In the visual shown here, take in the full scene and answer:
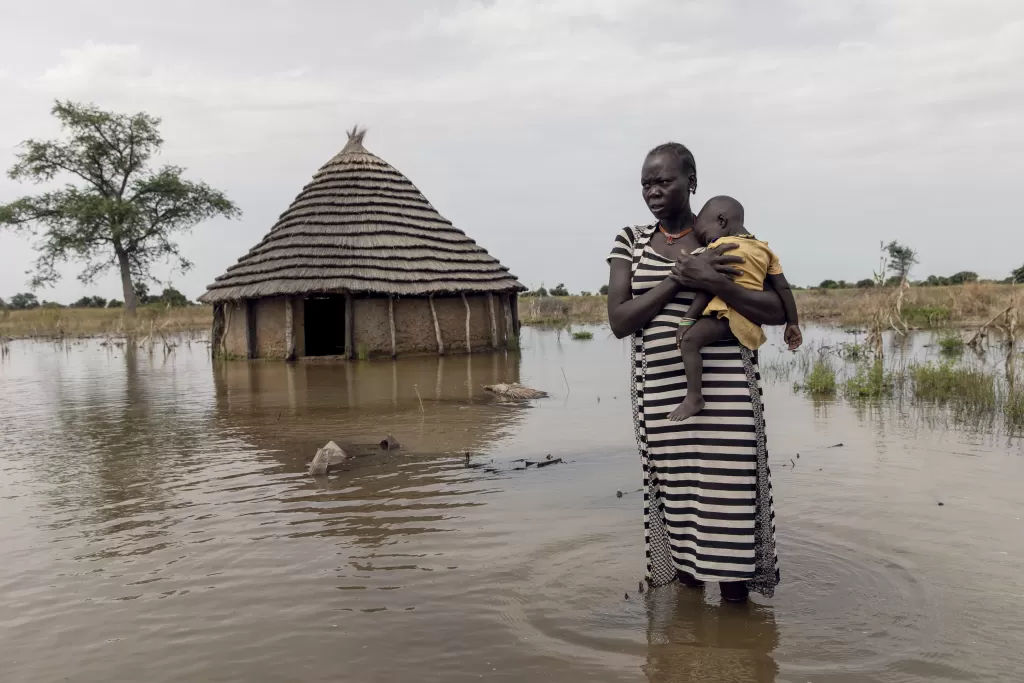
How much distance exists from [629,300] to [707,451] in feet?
1.96

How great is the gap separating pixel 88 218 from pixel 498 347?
20729mm

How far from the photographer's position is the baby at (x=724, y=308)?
106 inches

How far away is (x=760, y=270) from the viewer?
273 cm

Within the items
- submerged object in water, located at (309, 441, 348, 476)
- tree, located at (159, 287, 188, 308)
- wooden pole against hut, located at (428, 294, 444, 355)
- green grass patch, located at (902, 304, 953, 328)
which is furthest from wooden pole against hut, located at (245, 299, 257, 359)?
tree, located at (159, 287, 188, 308)

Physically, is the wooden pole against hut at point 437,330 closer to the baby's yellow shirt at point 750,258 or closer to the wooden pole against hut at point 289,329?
the wooden pole against hut at point 289,329

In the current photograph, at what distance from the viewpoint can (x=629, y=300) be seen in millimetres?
2895

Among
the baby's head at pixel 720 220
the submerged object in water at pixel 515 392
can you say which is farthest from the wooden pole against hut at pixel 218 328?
the baby's head at pixel 720 220

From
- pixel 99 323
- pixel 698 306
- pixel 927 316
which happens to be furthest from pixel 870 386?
pixel 99 323

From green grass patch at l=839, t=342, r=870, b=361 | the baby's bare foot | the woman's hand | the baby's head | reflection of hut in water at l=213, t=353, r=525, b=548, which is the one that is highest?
the baby's head

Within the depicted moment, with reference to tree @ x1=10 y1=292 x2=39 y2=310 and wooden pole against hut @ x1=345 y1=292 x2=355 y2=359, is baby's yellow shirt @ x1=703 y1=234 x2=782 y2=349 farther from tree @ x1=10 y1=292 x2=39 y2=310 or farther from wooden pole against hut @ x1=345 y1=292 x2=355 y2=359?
tree @ x1=10 y1=292 x2=39 y2=310

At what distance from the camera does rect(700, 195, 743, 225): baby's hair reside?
2.79 metres

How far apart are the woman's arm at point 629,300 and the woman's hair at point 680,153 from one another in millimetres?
391

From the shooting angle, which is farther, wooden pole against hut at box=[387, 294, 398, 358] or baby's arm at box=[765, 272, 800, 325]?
wooden pole against hut at box=[387, 294, 398, 358]

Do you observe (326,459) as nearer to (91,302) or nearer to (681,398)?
(681,398)
